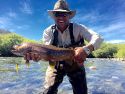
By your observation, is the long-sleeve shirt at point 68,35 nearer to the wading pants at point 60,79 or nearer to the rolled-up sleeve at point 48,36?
the rolled-up sleeve at point 48,36

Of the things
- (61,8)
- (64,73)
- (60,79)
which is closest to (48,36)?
(61,8)

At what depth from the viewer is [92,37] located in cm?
736

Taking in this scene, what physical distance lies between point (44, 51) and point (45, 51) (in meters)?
0.02

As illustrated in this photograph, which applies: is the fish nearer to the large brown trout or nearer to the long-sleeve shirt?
the large brown trout

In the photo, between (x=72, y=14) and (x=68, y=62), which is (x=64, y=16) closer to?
(x=72, y=14)

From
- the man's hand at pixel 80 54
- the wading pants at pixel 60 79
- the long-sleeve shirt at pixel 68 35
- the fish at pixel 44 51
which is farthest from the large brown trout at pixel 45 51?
the wading pants at pixel 60 79

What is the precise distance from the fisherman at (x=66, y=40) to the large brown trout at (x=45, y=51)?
0.30 metres

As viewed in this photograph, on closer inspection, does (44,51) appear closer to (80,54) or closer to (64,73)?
(80,54)

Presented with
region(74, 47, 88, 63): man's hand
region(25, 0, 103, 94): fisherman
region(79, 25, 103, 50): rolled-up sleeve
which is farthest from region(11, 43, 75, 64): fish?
region(79, 25, 103, 50): rolled-up sleeve

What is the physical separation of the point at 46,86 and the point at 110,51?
537 feet

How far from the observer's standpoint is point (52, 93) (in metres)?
7.79

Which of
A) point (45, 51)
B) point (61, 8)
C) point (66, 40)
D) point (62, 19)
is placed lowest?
point (45, 51)

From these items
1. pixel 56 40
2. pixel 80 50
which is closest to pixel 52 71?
pixel 56 40

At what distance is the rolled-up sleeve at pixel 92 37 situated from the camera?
7.22 metres
